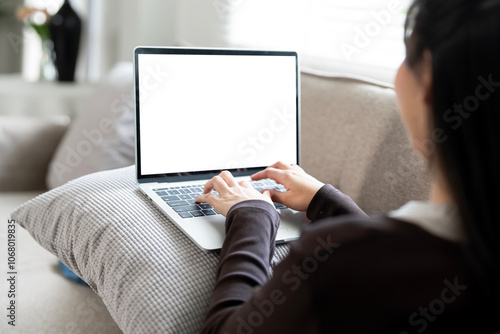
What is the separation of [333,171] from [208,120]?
14.0 inches

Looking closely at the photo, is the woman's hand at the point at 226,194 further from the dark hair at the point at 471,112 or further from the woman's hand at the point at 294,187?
the dark hair at the point at 471,112

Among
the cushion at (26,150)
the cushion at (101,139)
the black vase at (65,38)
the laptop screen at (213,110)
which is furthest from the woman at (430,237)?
the black vase at (65,38)

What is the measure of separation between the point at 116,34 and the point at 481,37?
243cm

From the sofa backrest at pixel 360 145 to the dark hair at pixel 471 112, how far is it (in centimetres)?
64

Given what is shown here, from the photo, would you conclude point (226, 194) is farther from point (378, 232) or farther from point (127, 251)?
point (378, 232)

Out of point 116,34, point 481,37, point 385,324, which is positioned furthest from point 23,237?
point 116,34

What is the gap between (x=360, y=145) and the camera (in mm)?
1303

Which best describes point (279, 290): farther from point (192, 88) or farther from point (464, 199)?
point (192, 88)

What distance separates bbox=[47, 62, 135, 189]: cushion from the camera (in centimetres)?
166

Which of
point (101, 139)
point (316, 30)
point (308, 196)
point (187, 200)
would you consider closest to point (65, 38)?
point (101, 139)

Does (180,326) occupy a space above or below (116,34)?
below

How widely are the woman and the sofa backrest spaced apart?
60 centimetres

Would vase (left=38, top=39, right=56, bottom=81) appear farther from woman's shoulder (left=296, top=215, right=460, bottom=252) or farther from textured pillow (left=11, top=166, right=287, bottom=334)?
woman's shoulder (left=296, top=215, right=460, bottom=252)

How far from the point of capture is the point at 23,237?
4.91ft
